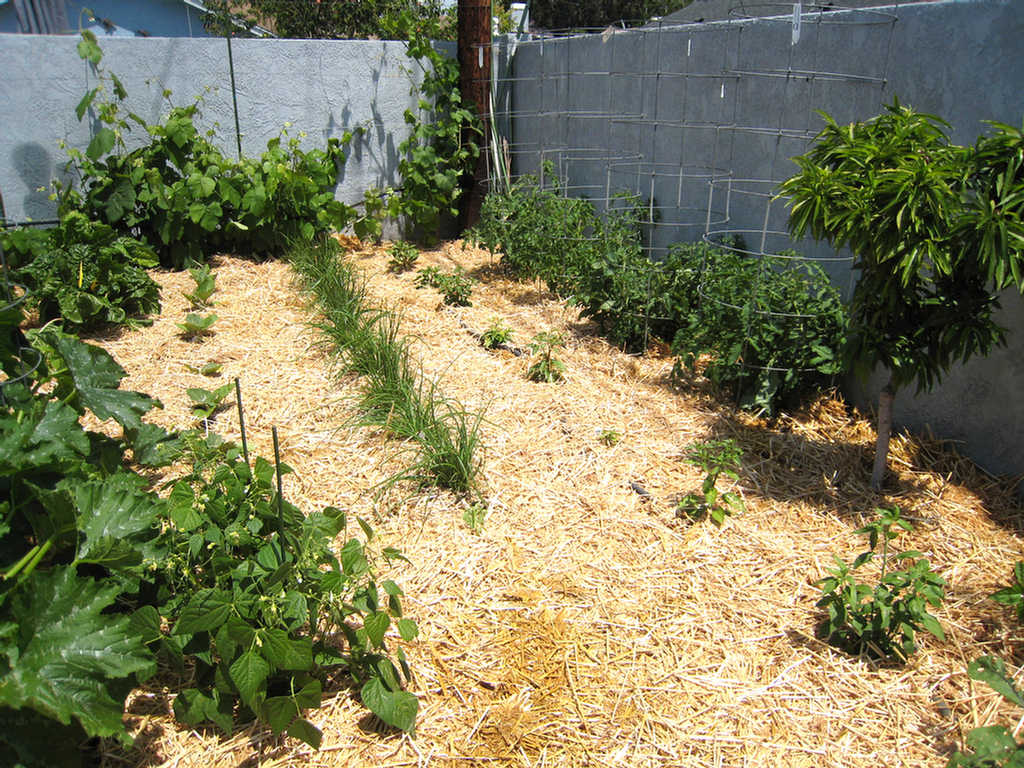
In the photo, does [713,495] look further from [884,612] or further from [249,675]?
[249,675]

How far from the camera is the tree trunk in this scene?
3051mm

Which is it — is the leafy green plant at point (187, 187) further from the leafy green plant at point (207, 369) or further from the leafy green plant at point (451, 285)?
the leafy green plant at point (207, 369)

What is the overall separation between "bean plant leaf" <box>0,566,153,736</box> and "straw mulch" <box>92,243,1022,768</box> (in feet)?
1.66

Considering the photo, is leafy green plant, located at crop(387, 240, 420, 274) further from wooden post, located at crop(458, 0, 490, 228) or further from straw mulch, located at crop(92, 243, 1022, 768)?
straw mulch, located at crop(92, 243, 1022, 768)

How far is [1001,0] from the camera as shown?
9.84 ft

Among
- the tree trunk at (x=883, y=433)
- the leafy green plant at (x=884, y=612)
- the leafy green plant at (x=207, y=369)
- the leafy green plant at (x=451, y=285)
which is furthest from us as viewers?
the leafy green plant at (x=451, y=285)

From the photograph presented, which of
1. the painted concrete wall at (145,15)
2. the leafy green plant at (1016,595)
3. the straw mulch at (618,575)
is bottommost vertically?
the straw mulch at (618,575)

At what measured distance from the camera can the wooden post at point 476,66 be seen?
661cm

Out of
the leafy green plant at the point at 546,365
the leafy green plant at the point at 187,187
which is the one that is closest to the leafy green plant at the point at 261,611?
the leafy green plant at the point at 546,365

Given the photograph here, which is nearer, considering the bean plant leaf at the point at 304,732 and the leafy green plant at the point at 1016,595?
the bean plant leaf at the point at 304,732

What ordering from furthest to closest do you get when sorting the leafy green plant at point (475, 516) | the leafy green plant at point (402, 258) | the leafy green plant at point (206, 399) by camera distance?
1. the leafy green plant at point (402, 258)
2. the leafy green plant at point (206, 399)
3. the leafy green plant at point (475, 516)

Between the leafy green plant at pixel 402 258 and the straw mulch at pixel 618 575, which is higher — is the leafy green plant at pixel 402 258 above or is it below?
above

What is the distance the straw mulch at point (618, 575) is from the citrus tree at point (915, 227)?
53cm

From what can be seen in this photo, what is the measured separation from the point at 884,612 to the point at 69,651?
210cm
